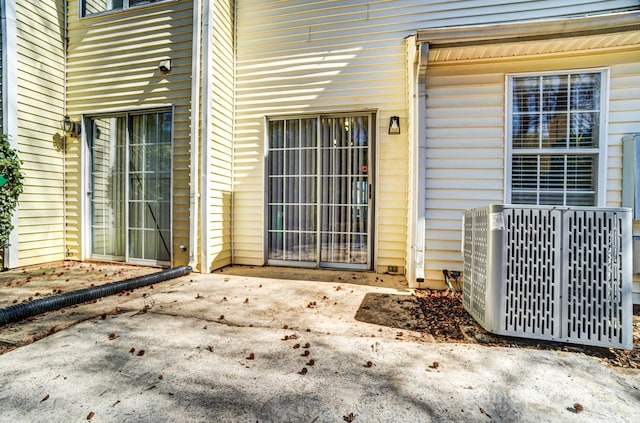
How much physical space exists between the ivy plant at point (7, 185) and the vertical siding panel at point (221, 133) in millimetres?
2572

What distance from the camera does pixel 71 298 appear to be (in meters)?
2.93

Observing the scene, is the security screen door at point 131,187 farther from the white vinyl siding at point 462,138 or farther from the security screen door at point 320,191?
the white vinyl siding at point 462,138

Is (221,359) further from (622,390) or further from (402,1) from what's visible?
(402,1)

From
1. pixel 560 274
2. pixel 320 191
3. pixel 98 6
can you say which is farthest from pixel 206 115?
pixel 560 274

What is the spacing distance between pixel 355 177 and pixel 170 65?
316 cm

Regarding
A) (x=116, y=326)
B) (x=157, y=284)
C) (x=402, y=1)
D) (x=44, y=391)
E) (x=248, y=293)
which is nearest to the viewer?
(x=44, y=391)

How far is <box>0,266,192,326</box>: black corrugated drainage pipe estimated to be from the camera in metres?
2.49

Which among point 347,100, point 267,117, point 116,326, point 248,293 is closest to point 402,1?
point 347,100

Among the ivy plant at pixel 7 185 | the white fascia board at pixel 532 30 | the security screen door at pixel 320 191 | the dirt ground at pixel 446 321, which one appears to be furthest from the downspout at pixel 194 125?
the white fascia board at pixel 532 30

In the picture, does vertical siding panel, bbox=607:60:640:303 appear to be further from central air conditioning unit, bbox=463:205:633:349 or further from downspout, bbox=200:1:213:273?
downspout, bbox=200:1:213:273

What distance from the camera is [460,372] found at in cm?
181

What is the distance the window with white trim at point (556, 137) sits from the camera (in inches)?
130

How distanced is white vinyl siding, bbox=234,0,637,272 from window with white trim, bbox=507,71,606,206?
4.26 feet

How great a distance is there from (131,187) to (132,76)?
169 centimetres
